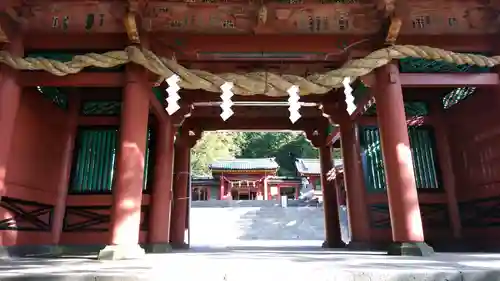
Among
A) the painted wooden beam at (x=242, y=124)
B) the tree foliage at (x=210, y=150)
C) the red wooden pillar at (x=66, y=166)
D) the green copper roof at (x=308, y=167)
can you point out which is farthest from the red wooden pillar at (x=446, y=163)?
the tree foliage at (x=210, y=150)

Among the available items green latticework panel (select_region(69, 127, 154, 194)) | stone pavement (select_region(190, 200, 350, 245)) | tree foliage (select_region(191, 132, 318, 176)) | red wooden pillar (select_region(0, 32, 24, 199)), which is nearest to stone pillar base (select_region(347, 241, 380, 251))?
green latticework panel (select_region(69, 127, 154, 194))

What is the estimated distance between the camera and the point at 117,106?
26.5 feet

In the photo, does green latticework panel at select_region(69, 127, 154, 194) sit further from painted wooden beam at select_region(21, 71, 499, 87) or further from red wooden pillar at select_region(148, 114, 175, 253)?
painted wooden beam at select_region(21, 71, 499, 87)

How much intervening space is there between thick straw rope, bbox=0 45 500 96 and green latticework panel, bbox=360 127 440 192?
271 cm

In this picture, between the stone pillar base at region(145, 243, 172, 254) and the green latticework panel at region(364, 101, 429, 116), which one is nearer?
the stone pillar base at region(145, 243, 172, 254)

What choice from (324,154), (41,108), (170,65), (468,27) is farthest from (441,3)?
(41,108)

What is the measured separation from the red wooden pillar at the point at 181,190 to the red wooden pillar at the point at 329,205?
A: 152 inches

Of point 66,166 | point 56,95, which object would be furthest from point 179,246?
point 56,95

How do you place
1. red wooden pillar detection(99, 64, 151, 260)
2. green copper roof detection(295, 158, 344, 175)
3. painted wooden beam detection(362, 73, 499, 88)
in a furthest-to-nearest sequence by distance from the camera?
green copper roof detection(295, 158, 344, 175) → painted wooden beam detection(362, 73, 499, 88) → red wooden pillar detection(99, 64, 151, 260)

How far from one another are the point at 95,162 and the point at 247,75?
13.9ft

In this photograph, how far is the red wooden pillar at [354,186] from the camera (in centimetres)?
766

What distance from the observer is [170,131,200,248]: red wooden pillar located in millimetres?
9258

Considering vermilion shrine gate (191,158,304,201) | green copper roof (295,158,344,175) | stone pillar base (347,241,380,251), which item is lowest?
stone pillar base (347,241,380,251)

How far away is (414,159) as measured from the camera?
802 cm
